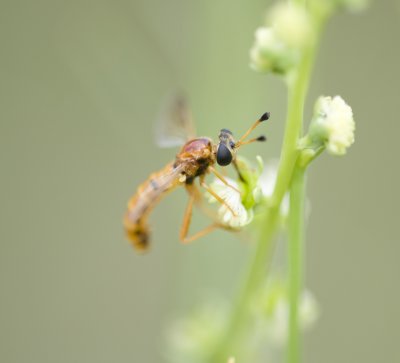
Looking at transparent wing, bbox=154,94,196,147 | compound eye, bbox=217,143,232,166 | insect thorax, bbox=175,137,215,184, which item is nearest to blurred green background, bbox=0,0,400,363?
transparent wing, bbox=154,94,196,147

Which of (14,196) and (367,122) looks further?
(14,196)

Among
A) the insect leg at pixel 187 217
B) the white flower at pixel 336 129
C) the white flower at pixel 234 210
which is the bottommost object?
the white flower at pixel 234 210

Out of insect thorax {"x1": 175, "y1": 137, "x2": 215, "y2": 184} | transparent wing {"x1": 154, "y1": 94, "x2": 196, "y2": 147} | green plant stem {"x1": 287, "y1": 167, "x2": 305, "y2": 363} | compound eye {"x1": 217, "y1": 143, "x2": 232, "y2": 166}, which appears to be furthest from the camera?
transparent wing {"x1": 154, "y1": 94, "x2": 196, "y2": 147}

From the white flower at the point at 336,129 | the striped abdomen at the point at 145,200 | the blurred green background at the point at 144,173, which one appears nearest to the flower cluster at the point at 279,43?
the white flower at the point at 336,129

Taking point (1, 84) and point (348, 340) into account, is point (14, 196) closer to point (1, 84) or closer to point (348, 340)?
point (1, 84)

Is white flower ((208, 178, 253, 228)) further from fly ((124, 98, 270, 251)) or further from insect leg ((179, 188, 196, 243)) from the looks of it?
insect leg ((179, 188, 196, 243))

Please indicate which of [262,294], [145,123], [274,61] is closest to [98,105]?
[145,123]

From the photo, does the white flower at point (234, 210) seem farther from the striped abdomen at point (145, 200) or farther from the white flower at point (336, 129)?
the striped abdomen at point (145, 200)
